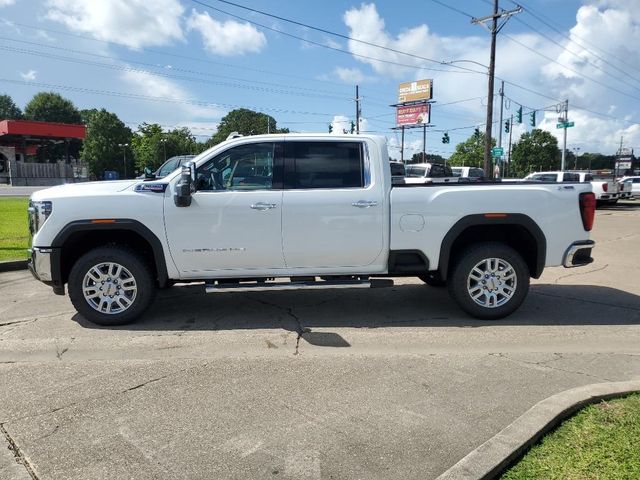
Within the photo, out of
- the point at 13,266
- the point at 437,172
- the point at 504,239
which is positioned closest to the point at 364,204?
the point at 504,239

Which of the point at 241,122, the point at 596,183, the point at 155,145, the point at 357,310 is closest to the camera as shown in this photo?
the point at 357,310

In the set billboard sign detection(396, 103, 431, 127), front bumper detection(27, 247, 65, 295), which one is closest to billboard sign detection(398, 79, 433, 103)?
billboard sign detection(396, 103, 431, 127)

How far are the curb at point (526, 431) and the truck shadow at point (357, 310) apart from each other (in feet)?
6.60

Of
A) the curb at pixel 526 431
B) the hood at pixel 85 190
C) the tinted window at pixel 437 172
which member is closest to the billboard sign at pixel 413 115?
the tinted window at pixel 437 172

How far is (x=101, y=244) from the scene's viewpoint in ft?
18.5

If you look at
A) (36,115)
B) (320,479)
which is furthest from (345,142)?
(36,115)

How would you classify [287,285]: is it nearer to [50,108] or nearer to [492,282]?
[492,282]

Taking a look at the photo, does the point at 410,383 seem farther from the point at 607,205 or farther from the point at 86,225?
the point at 607,205

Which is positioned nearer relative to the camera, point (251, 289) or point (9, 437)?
point (9, 437)

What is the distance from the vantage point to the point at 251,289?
5445mm

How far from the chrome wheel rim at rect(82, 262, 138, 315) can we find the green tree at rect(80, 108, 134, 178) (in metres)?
82.8

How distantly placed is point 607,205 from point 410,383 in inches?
1116

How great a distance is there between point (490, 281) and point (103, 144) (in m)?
87.4

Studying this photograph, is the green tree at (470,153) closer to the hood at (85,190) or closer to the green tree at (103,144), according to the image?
the green tree at (103,144)
